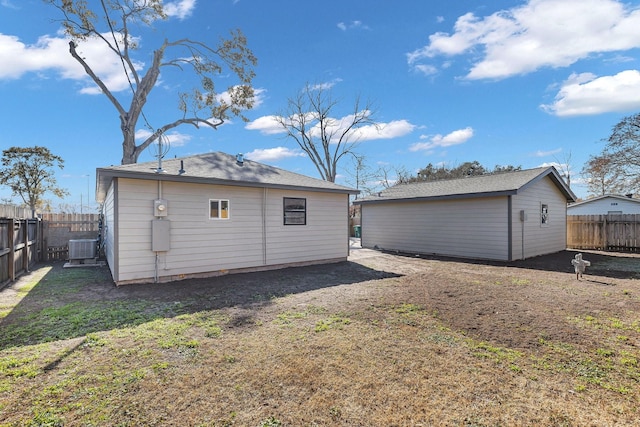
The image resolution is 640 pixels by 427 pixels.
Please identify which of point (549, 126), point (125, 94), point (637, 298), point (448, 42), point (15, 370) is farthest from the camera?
point (549, 126)

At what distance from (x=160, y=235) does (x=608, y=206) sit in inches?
976

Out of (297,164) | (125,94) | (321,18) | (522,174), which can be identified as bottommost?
(522,174)

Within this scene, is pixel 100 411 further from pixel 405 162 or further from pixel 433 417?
pixel 405 162

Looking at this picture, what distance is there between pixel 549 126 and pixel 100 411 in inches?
897

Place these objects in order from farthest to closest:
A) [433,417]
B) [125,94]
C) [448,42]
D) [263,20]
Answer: [125,94] → [263,20] → [448,42] → [433,417]

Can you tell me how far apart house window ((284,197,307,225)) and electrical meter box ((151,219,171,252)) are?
315 cm

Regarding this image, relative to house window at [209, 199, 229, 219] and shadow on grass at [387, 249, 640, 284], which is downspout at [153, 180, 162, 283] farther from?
shadow on grass at [387, 249, 640, 284]

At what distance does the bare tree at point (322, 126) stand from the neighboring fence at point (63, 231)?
1812 centimetres

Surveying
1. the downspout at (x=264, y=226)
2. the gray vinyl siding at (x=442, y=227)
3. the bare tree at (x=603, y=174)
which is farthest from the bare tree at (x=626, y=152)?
the downspout at (x=264, y=226)

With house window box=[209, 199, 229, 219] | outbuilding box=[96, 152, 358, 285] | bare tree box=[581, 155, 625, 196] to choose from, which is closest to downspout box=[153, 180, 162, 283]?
outbuilding box=[96, 152, 358, 285]

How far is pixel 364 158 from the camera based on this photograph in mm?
27438

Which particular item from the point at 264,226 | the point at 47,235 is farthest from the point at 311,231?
the point at 47,235

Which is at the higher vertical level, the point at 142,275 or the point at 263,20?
the point at 263,20

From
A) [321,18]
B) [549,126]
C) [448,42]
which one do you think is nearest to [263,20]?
[321,18]
